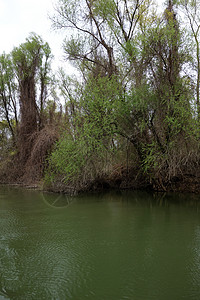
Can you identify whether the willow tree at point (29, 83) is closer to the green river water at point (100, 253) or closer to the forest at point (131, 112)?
the forest at point (131, 112)

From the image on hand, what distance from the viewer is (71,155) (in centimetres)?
1023

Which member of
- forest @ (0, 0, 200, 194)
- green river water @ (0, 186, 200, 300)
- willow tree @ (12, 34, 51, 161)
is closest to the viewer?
green river water @ (0, 186, 200, 300)

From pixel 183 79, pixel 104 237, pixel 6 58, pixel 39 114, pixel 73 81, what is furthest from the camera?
pixel 6 58

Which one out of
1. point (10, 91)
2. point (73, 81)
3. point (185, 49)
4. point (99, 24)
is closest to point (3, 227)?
point (185, 49)

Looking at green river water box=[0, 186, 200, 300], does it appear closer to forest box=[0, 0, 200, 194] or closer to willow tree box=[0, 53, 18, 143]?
forest box=[0, 0, 200, 194]

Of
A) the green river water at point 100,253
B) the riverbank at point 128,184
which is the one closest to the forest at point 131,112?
the riverbank at point 128,184

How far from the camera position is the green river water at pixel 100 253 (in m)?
3.32

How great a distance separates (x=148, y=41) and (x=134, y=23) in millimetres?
3900

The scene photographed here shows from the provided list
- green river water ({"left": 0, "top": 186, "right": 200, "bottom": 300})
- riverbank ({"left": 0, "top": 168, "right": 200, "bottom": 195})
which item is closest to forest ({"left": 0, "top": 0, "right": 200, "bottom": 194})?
riverbank ({"left": 0, "top": 168, "right": 200, "bottom": 195})

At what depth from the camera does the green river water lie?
3.32 metres

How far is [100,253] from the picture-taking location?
4578 mm

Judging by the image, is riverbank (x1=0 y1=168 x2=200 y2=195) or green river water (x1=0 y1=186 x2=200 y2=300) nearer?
green river water (x1=0 y1=186 x2=200 y2=300)

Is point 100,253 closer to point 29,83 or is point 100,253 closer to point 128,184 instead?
point 128,184

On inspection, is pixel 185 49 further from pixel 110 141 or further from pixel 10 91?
pixel 10 91
